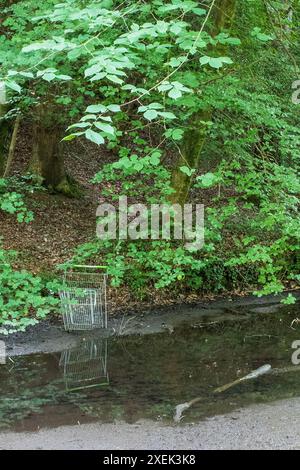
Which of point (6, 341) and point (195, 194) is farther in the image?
point (195, 194)

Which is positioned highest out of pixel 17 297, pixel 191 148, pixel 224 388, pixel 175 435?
pixel 191 148

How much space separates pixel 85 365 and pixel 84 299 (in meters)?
1.27

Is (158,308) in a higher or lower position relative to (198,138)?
lower

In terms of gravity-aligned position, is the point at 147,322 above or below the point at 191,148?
below

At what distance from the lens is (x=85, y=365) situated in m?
7.62

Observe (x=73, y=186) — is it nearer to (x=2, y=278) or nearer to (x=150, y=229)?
(x=150, y=229)

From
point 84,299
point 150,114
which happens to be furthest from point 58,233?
point 150,114

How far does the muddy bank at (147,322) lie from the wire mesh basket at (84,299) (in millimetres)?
160

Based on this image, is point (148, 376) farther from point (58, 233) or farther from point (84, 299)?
point (58, 233)

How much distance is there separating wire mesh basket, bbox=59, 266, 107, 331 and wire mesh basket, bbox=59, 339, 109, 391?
0.41 m

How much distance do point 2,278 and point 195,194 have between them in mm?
5997
